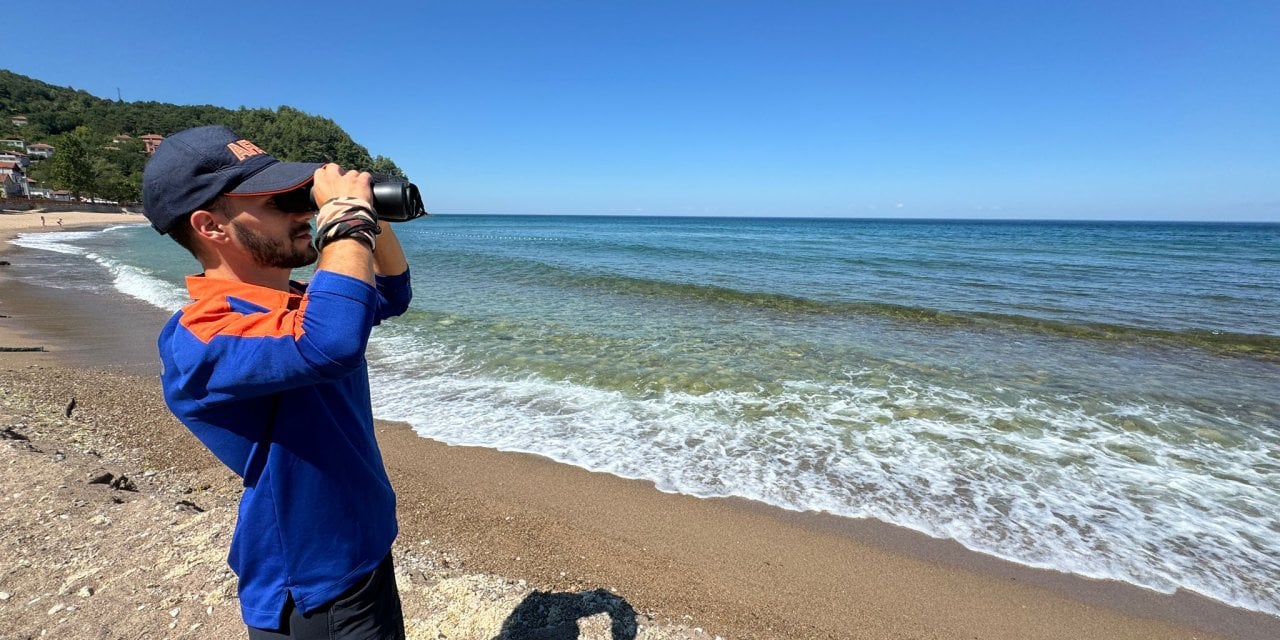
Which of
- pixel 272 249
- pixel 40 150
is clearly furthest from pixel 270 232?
pixel 40 150

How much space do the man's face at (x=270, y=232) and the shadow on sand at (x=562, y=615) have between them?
2.14 m

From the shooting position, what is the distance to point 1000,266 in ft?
82.4

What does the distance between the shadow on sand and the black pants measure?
1321 mm

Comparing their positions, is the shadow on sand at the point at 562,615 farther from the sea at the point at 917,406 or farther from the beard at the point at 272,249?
the beard at the point at 272,249

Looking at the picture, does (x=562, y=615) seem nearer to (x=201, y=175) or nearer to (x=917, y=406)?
(x=201, y=175)

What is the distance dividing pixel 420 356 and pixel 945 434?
7098 mm

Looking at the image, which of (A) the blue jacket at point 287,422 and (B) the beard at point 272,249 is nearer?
(A) the blue jacket at point 287,422

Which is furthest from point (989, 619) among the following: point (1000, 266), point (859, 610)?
point (1000, 266)

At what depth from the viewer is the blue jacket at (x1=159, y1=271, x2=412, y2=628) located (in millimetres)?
1178

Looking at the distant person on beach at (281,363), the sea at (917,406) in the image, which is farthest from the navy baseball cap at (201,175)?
the sea at (917,406)

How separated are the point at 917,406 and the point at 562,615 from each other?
5.26 metres

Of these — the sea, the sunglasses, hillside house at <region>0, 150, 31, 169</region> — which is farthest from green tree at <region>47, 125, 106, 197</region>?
the sunglasses

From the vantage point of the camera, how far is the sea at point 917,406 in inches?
172

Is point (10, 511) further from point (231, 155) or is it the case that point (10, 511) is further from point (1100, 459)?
point (1100, 459)
